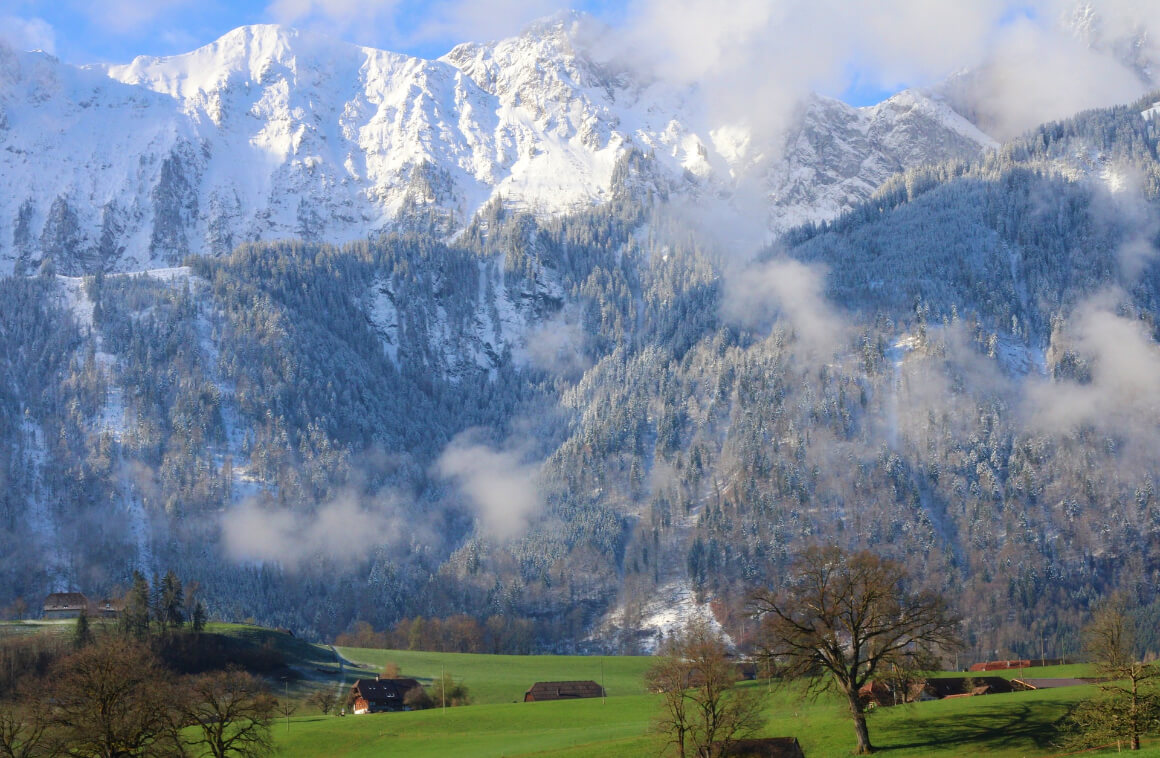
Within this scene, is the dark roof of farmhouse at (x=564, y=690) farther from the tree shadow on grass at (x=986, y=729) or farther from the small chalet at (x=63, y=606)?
the small chalet at (x=63, y=606)

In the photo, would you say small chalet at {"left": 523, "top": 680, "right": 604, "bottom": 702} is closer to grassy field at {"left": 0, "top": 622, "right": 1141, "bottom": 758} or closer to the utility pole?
the utility pole

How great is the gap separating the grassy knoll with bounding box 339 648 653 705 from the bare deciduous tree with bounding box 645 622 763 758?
6540 centimetres

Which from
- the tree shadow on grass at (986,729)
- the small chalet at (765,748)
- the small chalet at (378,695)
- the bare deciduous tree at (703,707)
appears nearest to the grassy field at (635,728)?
the tree shadow on grass at (986,729)

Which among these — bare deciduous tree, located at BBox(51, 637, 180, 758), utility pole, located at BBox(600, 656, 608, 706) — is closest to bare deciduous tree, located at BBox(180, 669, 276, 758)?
bare deciduous tree, located at BBox(51, 637, 180, 758)

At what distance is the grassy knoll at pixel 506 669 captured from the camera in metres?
158

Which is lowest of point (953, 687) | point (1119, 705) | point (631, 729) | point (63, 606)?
point (1119, 705)

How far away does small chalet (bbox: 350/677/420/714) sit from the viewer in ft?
465

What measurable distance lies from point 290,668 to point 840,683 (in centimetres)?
9997

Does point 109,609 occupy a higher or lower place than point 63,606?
lower

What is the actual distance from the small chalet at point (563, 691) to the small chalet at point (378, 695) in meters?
14.3

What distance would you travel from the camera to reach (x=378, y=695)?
144 meters

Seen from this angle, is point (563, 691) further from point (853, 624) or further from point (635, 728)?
point (853, 624)

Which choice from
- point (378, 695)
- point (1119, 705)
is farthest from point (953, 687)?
point (378, 695)

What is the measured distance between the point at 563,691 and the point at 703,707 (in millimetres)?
66309
